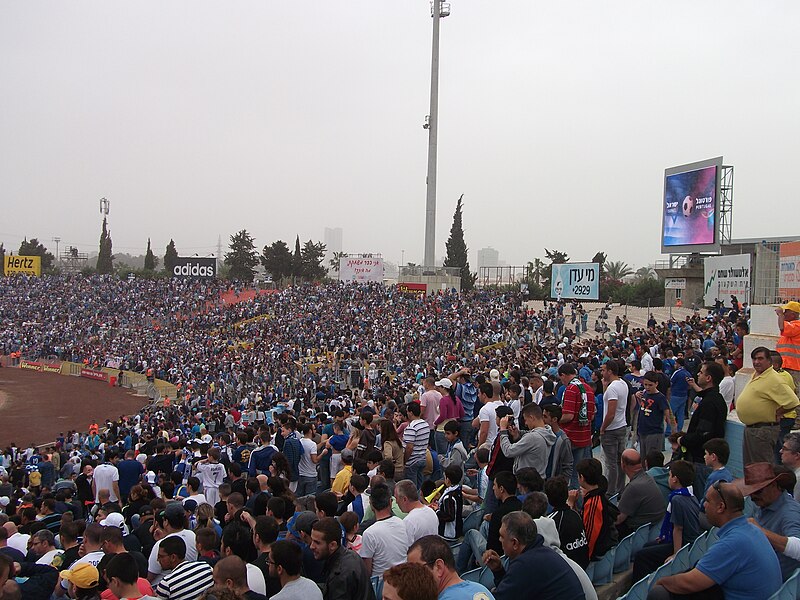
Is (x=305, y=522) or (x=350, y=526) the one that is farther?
(x=350, y=526)

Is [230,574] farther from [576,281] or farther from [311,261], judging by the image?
[311,261]

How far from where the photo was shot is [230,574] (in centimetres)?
401

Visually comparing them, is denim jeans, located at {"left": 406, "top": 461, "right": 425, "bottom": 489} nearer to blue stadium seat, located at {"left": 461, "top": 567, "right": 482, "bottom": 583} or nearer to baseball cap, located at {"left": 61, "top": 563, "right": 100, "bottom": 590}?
blue stadium seat, located at {"left": 461, "top": 567, "right": 482, "bottom": 583}

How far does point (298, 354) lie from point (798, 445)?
2993 cm

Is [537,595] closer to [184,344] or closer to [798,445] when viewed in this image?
[798,445]

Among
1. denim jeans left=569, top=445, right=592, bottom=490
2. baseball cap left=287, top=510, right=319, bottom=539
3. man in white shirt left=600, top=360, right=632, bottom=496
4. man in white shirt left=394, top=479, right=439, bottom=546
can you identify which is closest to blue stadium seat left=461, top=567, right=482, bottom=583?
man in white shirt left=394, top=479, right=439, bottom=546

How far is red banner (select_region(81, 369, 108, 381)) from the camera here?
39562mm

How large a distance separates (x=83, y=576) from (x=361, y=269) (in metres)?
47.8

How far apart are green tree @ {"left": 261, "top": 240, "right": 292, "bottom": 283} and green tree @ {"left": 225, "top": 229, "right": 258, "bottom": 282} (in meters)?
1.72

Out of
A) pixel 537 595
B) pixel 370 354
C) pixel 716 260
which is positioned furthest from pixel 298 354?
pixel 537 595

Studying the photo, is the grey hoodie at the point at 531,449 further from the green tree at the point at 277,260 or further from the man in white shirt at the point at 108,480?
the green tree at the point at 277,260

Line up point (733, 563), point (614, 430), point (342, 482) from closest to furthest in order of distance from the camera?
1. point (733, 563)
2. point (342, 482)
3. point (614, 430)

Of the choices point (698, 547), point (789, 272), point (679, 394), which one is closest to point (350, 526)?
point (698, 547)

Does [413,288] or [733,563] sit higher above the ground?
[413,288]
